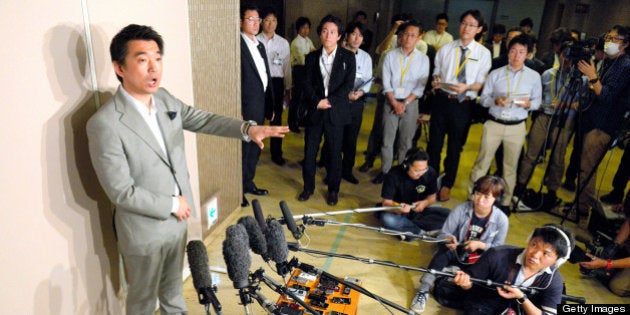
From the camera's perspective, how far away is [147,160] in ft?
6.25

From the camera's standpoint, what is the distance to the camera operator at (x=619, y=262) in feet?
9.89

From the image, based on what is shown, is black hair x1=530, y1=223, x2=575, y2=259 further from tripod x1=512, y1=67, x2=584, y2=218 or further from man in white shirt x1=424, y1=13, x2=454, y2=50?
man in white shirt x1=424, y1=13, x2=454, y2=50

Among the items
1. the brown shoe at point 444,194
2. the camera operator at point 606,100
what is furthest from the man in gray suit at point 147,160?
the camera operator at point 606,100

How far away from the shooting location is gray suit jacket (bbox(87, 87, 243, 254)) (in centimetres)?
176

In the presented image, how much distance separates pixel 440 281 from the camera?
291 cm

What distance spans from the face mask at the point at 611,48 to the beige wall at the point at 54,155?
12.1 feet

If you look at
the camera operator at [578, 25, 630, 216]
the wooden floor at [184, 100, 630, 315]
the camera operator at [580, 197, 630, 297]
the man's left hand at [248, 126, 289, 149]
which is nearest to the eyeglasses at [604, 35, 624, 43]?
the camera operator at [578, 25, 630, 216]

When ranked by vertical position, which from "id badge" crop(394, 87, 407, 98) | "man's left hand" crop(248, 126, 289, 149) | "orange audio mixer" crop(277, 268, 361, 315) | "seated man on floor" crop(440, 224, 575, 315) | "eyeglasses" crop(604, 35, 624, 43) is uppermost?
"eyeglasses" crop(604, 35, 624, 43)

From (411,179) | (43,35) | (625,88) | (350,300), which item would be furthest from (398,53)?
(43,35)

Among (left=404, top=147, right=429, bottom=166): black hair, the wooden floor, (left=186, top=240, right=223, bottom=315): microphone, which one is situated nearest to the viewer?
(left=186, top=240, right=223, bottom=315): microphone

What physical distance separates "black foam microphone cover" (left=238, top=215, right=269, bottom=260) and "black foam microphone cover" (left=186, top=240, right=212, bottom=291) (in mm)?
196

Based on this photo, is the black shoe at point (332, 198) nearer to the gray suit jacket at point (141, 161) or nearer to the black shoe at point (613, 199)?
the gray suit jacket at point (141, 161)

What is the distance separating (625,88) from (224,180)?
3.49 meters

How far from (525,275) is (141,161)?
2.16 meters
